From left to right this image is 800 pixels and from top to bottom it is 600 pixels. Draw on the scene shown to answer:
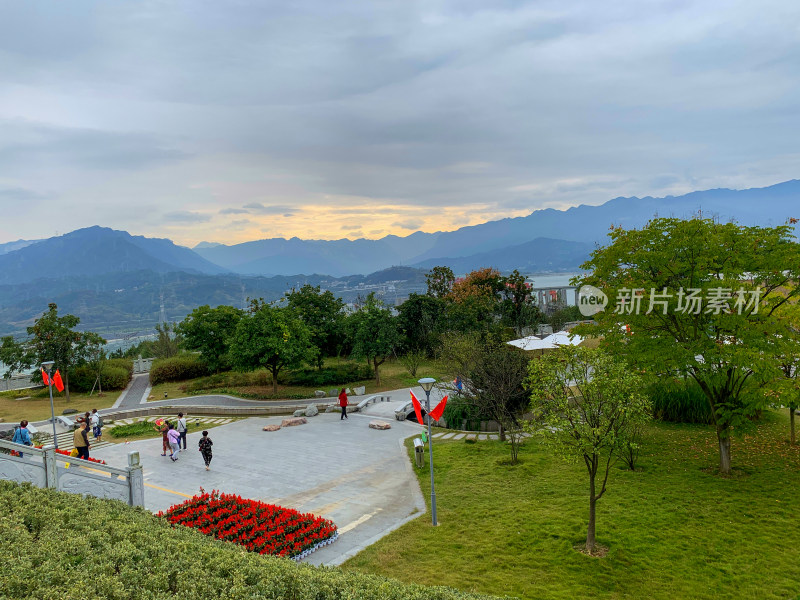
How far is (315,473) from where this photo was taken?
1430 centimetres

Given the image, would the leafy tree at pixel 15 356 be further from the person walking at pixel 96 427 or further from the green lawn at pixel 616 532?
the green lawn at pixel 616 532

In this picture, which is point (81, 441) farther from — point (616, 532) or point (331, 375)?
point (331, 375)

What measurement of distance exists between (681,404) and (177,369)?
29526 mm

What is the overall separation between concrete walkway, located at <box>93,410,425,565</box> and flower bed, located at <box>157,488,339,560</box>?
353 mm

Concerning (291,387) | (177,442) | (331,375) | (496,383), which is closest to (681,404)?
(496,383)

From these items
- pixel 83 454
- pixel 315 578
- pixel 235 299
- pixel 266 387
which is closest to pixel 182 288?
pixel 235 299

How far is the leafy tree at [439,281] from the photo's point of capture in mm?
43938

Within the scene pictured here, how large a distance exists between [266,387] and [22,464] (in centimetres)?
2062

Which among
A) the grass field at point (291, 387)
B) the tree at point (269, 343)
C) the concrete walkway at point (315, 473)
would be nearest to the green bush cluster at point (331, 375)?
the grass field at point (291, 387)

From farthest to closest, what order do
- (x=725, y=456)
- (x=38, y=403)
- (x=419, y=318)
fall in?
1. (x=419, y=318)
2. (x=38, y=403)
3. (x=725, y=456)

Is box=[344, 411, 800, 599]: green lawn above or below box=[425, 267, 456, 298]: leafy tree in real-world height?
below

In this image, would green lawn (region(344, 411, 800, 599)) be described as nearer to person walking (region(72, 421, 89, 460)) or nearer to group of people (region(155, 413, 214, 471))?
group of people (region(155, 413, 214, 471))

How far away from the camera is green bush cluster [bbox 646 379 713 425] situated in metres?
17.7

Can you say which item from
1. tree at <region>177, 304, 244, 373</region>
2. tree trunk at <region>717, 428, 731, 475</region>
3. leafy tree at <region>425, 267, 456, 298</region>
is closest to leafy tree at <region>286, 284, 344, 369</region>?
tree at <region>177, 304, 244, 373</region>
